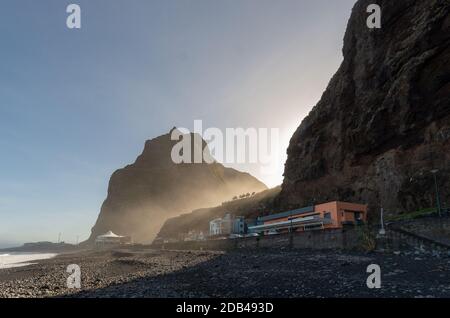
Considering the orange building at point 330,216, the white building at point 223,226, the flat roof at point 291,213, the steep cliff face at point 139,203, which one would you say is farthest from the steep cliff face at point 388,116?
the steep cliff face at point 139,203

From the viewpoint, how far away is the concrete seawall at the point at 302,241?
25.6m

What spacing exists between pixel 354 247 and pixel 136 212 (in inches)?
6742

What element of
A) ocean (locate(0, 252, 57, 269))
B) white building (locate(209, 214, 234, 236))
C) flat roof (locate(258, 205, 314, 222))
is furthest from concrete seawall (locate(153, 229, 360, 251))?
ocean (locate(0, 252, 57, 269))

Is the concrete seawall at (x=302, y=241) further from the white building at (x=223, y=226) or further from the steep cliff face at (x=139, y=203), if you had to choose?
the steep cliff face at (x=139, y=203)

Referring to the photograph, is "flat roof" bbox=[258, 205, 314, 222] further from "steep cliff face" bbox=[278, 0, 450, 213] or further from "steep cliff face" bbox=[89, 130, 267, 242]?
"steep cliff face" bbox=[89, 130, 267, 242]

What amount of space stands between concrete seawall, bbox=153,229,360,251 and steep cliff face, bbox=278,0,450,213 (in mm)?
11889

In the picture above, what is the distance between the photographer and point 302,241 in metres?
31.4

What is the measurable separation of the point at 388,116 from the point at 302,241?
19949 millimetres

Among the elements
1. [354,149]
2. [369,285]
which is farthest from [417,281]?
[354,149]

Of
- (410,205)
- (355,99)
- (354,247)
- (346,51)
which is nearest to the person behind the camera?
(354,247)

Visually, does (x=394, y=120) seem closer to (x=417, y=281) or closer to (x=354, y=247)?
(x=354, y=247)

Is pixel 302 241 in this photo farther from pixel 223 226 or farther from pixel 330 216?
pixel 223 226

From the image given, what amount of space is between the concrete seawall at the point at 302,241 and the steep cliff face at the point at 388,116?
11.9 metres

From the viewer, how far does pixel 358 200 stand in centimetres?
4203
